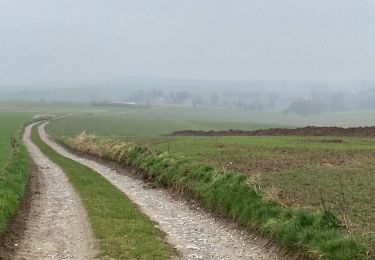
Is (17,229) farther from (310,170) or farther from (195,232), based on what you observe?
(310,170)

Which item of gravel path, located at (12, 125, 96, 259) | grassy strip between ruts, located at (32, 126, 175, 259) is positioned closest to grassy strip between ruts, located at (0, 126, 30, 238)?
gravel path, located at (12, 125, 96, 259)

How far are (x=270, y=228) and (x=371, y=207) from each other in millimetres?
4353

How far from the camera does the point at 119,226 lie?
681 inches

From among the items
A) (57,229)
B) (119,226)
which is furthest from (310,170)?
(57,229)

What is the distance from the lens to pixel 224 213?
65.4 feet

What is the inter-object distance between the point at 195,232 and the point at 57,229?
513 centimetres

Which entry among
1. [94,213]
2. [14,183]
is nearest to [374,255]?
[94,213]

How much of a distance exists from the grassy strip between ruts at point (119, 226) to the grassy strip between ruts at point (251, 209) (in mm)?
3366

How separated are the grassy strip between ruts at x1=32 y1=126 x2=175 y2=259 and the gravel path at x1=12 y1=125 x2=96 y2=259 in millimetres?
424

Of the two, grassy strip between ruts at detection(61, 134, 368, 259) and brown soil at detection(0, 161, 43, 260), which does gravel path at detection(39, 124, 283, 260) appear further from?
brown soil at detection(0, 161, 43, 260)

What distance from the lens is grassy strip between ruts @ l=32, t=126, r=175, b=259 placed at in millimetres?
14141

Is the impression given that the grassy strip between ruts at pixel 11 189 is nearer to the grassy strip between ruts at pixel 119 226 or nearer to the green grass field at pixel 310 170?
the grassy strip between ruts at pixel 119 226

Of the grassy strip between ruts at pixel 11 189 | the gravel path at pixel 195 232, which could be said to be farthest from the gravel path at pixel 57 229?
the gravel path at pixel 195 232

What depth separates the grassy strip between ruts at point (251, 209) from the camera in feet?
42.9
